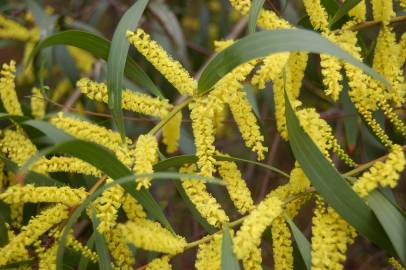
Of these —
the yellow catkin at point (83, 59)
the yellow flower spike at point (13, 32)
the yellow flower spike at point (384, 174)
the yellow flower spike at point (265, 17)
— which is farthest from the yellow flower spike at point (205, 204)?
the yellow catkin at point (83, 59)

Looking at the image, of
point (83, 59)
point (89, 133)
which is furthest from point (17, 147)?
point (83, 59)

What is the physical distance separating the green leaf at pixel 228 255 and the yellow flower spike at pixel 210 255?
3cm

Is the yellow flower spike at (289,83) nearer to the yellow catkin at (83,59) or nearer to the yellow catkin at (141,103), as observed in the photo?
the yellow catkin at (141,103)

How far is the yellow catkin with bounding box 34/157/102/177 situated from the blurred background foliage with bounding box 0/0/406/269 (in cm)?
36

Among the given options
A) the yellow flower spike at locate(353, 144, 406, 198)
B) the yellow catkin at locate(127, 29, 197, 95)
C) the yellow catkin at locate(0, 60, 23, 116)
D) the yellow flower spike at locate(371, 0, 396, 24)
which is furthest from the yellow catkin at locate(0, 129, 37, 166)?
the yellow flower spike at locate(371, 0, 396, 24)

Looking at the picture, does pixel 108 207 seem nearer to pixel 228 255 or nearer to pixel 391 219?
pixel 228 255

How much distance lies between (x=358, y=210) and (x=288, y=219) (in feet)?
0.46

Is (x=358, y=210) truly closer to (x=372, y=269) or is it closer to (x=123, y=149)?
(x=123, y=149)

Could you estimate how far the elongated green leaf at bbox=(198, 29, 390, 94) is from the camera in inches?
38.5

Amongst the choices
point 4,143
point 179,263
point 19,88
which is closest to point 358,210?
point 4,143

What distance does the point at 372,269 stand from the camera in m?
2.47

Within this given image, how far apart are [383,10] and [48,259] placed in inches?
35.6

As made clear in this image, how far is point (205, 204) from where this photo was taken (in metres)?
1.09

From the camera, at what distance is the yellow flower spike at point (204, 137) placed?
1.10 m
